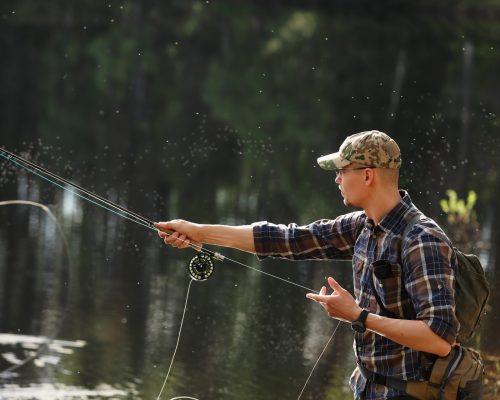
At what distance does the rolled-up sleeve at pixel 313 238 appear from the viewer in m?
3.47

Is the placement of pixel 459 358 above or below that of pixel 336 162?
below

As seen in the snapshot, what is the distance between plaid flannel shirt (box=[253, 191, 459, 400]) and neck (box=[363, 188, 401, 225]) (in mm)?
20

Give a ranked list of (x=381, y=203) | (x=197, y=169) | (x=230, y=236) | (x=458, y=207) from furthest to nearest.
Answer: (x=197, y=169) < (x=458, y=207) < (x=230, y=236) < (x=381, y=203)

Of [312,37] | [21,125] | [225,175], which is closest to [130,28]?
[312,37]

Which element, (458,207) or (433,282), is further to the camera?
(458,207)

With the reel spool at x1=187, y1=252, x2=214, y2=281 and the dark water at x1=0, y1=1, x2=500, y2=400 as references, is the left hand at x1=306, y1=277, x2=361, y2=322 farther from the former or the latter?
the dark water at x1=0, y1=1, x2=500, y2=400

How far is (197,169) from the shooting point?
46.7 ft

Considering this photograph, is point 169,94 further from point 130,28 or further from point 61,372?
point 61,372

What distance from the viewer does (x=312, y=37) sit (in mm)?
30125

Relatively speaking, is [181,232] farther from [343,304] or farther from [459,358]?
[459,358]

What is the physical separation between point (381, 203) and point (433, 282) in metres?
0.31

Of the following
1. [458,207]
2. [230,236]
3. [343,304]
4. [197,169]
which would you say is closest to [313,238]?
[230,236]

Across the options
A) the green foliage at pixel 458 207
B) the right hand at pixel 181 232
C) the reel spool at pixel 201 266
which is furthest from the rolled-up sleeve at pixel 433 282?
the green foliage at pixel 458 207

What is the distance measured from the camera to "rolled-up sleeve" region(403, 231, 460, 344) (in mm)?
2973
